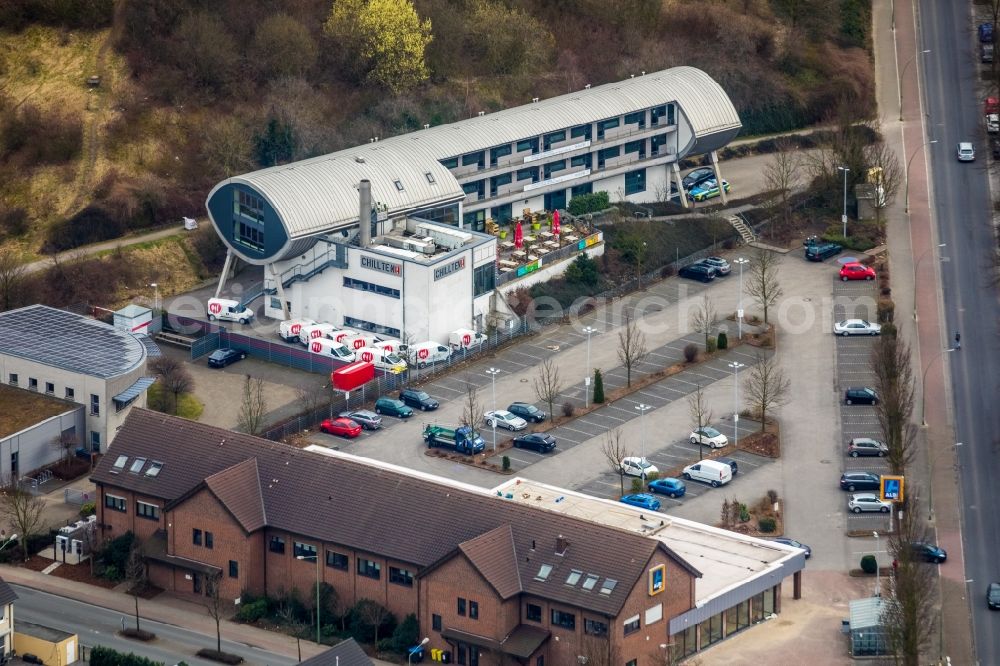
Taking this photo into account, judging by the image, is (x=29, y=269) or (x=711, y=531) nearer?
(x=711, y=531)

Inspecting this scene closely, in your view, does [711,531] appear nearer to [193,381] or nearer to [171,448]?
[171,448]

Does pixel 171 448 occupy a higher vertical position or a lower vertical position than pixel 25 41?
lower

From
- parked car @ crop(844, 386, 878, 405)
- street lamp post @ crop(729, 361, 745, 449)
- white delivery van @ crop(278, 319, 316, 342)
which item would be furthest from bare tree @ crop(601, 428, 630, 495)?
white delivery van @ crop(278, 319, 316, 342)

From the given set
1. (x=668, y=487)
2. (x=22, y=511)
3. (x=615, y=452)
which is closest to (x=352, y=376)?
(x=615, y=452)

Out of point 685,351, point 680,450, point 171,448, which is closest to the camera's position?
point 171,448

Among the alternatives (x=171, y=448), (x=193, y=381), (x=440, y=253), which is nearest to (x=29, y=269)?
(x=193, y=381)

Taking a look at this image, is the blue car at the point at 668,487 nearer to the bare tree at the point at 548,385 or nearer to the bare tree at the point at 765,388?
the bare tree at the point at 765,388

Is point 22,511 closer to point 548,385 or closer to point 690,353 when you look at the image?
point 548,385
